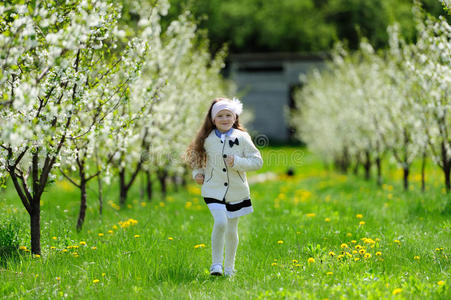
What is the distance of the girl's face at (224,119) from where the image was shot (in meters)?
4.29

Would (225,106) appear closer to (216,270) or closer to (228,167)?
(228,167)

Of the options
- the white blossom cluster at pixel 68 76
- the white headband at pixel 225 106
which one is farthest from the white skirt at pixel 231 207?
the white blossom cluster at pixel 68 76

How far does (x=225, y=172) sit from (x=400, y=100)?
509 cm

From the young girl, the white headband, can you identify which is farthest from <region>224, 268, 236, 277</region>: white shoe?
the white headband

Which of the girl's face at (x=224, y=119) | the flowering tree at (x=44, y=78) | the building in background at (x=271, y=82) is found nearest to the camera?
the flowering tree at (x=44, y=78)

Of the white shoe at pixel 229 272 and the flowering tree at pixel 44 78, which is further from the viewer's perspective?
the white shoe at pixel 229 272

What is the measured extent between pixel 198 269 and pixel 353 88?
754cm

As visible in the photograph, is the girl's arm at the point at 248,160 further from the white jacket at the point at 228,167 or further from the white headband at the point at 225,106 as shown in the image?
the white headband at the point at 225,106

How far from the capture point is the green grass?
3.50 m

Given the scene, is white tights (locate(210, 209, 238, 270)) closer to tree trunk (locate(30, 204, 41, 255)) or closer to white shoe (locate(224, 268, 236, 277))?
white shoe (locate(224, 268, 236, 277))

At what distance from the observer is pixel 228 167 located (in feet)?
13.8

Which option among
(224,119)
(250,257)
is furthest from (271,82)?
(224,119)

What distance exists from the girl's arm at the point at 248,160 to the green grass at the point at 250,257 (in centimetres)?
90

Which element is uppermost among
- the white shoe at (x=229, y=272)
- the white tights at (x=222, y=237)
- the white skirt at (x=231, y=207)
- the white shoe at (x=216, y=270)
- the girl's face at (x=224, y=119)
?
the girl's face at (x=224, y=119)
